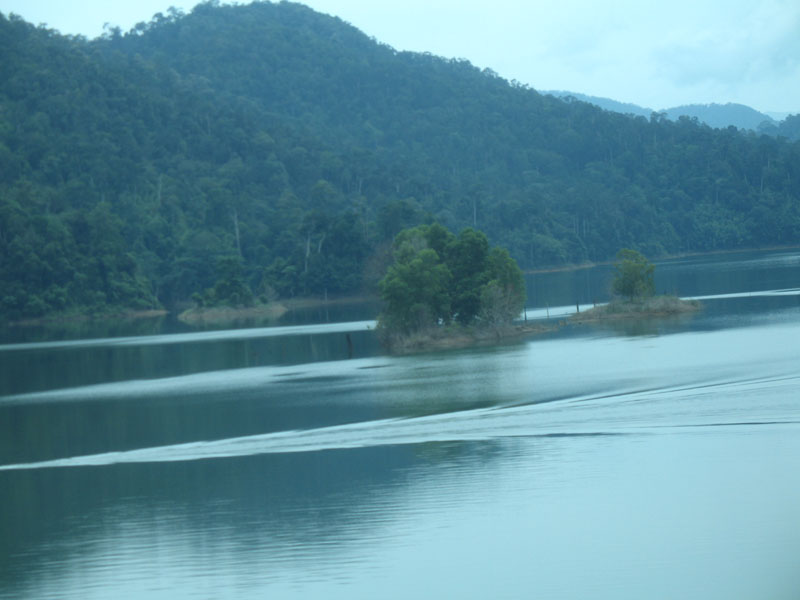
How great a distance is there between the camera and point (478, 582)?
14.5 meters

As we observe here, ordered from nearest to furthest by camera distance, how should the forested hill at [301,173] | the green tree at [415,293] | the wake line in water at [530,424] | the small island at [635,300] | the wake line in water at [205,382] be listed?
the wake line in water at [530,424]
the wake line in water at [205,382]
the green tree at [415,293]
the small island at [635,300]
the forested hill at [301,173]

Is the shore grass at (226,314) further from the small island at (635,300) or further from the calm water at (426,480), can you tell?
the calm water at (426,480)

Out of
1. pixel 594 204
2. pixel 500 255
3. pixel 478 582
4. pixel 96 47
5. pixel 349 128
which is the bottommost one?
pixel 478 582

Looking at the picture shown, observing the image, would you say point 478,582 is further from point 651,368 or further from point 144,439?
point 651,368

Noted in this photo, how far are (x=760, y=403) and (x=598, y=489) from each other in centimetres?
825

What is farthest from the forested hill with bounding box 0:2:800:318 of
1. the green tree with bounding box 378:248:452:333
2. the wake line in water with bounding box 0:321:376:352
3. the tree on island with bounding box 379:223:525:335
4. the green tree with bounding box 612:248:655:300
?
the green tree with bounding box 378:248:452:333

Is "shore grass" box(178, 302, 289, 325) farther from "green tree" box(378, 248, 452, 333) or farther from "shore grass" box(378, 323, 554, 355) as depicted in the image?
"shore grass" box(378, 323, 554, 355)

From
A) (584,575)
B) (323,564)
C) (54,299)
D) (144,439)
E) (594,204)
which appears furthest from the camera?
(594,204)

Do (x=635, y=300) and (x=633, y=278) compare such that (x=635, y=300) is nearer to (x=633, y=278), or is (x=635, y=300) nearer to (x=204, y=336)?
(x=633, y=278)

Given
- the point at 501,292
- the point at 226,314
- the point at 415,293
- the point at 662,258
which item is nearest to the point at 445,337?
the point at 415,293

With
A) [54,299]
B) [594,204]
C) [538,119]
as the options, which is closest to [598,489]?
[54,299]

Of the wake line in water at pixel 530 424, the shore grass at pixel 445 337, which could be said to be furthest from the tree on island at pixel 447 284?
the wake line in water at pixel 530 424

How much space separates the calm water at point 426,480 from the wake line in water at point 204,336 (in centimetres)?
2151

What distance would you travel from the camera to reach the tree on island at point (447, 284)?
4834 cm
